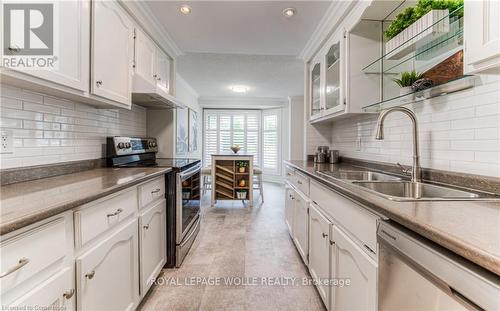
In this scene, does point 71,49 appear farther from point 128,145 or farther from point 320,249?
point 320,249

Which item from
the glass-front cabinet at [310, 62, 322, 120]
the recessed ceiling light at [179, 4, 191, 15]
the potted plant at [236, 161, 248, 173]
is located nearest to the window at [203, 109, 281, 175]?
the potted plant at [236, 161, 248, 173]

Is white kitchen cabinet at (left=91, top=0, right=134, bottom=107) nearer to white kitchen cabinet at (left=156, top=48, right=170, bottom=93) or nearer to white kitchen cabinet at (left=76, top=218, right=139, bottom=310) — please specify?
white kitchen cabinet at (left=156, top=48, right=170, bottom=93)

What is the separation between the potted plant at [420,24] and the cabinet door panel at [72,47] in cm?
191

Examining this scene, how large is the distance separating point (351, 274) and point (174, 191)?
147 cm

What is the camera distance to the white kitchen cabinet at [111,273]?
3.12ft

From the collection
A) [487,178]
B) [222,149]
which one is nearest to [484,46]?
[487,178]

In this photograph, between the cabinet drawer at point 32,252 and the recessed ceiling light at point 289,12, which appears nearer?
the cabinet drawer at point 32,252

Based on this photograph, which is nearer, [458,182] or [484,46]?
[484,46]

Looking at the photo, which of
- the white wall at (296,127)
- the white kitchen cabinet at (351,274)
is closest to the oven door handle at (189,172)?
the white kitchen cabinet at (351,274)

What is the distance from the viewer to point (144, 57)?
88.4 inches

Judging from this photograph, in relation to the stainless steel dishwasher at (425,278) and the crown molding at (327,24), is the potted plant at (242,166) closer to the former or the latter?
the crown molding at (327,24)

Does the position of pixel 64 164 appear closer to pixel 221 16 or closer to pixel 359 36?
pixel 221 16

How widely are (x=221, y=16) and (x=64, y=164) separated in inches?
68.6

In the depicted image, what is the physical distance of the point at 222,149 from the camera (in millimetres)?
6871
